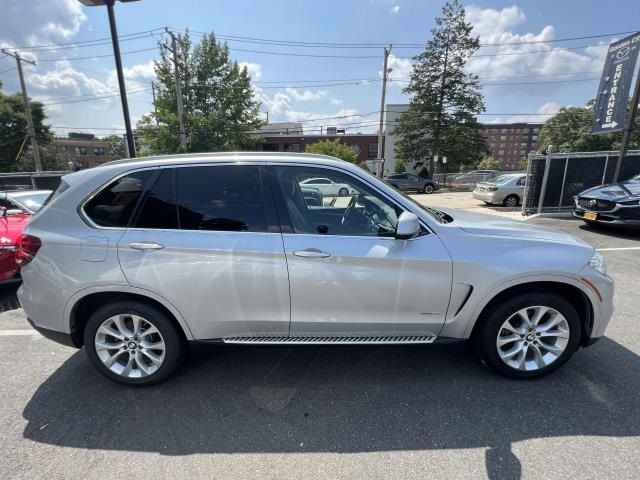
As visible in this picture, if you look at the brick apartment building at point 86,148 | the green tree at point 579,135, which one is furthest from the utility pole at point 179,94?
the brick apartment building at point 86,148

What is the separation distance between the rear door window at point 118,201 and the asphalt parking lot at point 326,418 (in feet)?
4.39

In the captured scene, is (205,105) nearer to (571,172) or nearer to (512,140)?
(571,172)

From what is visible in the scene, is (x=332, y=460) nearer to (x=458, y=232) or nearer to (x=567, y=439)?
(x=567, y=439)

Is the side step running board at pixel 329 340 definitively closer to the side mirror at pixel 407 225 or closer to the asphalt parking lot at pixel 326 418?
the asphalt parking lot at pixel 326 418

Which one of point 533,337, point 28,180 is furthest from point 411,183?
point 533,337

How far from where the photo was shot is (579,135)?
40031 millimetres

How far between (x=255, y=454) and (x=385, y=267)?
57.1 inches

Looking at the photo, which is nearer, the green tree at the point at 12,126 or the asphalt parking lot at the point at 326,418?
the asphalt parking lot at the point at 326,418

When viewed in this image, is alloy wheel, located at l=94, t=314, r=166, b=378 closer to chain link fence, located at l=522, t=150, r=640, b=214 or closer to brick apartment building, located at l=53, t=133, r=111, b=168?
chain link fence, located at l=522, t=150, r=640, b=214

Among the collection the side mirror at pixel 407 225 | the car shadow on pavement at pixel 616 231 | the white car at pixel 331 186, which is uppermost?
the white car at pixel 331 186

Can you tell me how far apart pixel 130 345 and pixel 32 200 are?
5221 mm

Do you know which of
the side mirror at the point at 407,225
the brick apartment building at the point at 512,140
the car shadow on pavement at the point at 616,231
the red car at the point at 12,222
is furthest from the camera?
A: the brick apartment building at the point at 512,140

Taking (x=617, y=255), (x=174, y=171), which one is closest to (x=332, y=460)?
(x=174, y=171)

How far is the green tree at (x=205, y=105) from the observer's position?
84.5ft
